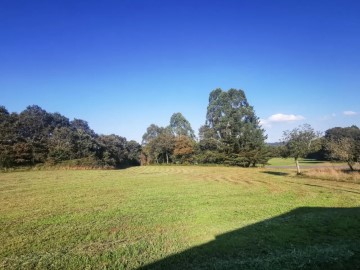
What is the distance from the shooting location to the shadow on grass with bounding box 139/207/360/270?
6020 mm

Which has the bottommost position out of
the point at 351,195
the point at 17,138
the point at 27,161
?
the point at 351,195

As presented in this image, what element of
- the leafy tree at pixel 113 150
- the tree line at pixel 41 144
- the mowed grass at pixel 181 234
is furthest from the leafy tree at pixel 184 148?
the mowed grass at pixel 181 234

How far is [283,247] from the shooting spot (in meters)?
7.13

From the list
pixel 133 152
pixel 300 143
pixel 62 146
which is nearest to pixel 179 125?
pixel 133 152

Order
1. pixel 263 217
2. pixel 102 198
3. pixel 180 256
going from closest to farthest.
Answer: pixel 180 256, pixel 263 217, pixel 102 198

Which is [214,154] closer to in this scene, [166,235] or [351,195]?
[351,195]

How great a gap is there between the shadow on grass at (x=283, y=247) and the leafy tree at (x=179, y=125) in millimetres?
70370

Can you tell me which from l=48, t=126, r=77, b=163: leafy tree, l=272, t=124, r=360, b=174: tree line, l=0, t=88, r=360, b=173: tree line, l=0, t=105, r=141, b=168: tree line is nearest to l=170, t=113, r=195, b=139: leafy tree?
l=0, t=88, r=360, b=173: tree line

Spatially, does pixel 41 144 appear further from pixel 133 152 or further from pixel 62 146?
pixel 133 152

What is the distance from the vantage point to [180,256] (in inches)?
262

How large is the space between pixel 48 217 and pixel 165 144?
2392 inches

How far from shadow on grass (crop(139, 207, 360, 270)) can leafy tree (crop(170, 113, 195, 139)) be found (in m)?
70.4

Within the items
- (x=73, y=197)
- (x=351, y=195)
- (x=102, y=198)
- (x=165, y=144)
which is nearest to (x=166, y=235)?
(x=102, y=198)

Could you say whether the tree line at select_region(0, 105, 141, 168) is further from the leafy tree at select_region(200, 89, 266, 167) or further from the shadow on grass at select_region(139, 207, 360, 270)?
the shadow on grass at select_region(139, 207, 360, 270)
